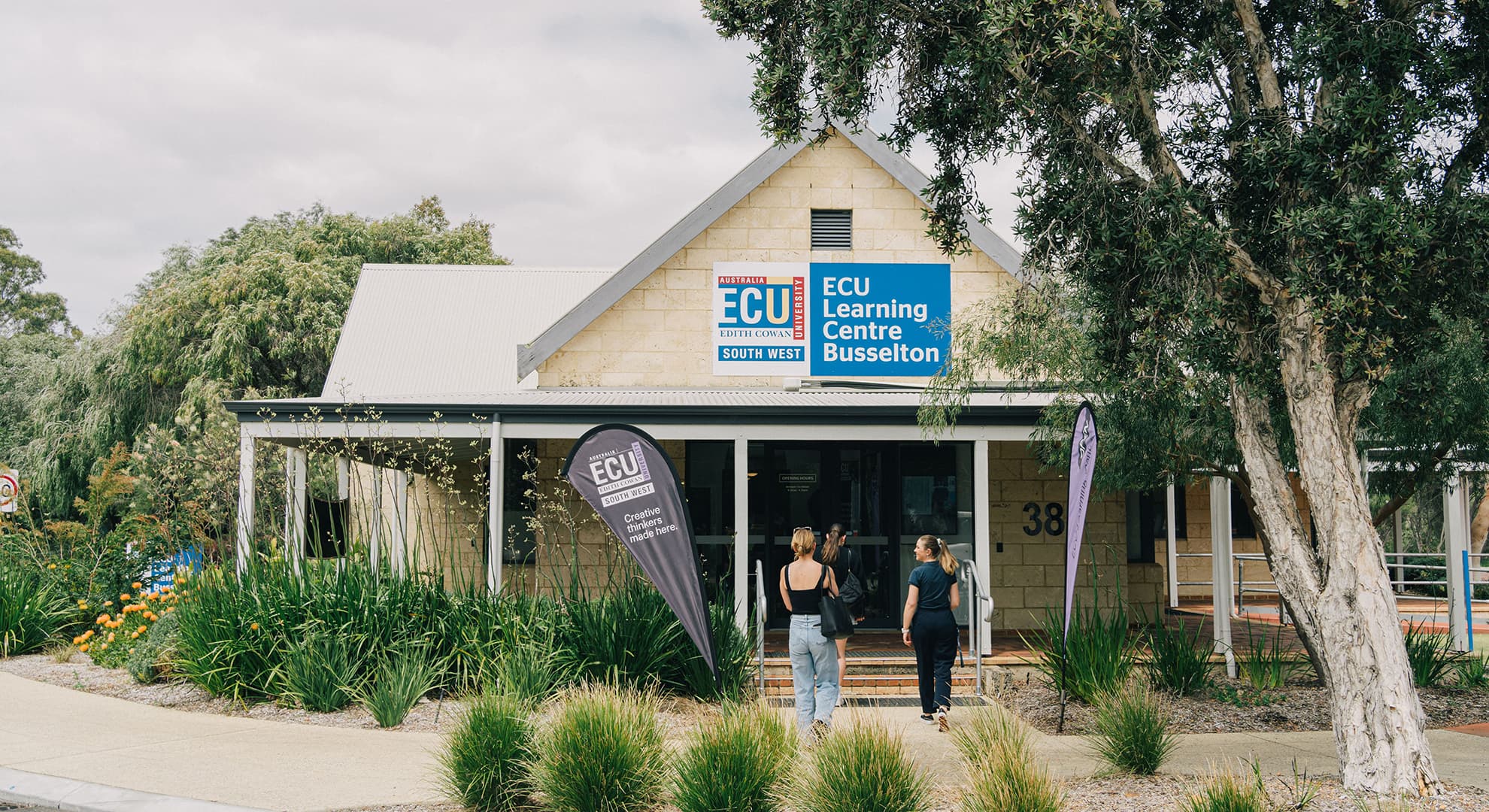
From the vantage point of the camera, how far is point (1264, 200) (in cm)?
741

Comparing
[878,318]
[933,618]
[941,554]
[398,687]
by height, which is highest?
[878,318]

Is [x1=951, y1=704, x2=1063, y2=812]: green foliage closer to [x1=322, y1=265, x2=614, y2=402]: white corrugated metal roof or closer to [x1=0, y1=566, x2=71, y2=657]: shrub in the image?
[x1=0, y1=566, x2=71, y2=657]: shrub

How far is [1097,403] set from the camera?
33.6 feet

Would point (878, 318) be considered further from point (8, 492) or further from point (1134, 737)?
point (8, 492)

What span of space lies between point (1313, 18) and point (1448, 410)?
10.7ft

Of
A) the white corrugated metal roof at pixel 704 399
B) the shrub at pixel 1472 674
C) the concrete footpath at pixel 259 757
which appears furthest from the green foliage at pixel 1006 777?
the shrub at pixel 1472 674

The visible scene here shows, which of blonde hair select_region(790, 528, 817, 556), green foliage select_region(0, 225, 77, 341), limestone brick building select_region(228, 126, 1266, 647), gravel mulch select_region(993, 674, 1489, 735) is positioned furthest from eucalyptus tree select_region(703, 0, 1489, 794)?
green foliage select_region(0, 225, 77, 341)

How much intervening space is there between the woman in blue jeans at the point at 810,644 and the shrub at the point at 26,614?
27.9ft

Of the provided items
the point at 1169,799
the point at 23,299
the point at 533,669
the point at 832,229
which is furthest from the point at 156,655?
the point at 23,299

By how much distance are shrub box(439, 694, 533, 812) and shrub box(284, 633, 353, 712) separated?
10.2ft

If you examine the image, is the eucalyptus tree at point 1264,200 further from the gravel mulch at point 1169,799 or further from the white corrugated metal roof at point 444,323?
the white corrugated metal roof at point 444,323

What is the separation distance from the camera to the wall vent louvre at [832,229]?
14648 mm

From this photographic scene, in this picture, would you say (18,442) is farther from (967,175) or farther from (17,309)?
(967,175)

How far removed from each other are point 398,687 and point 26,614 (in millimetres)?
5964
